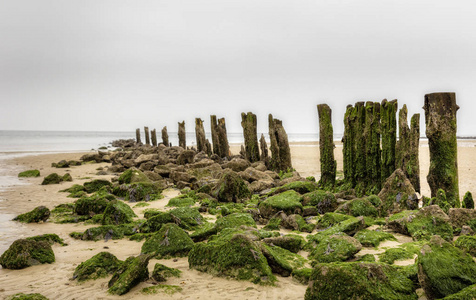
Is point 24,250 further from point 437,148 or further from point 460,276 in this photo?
point 437,148

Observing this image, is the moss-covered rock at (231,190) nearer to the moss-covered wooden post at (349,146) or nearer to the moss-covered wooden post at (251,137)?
the moss-covered wooden post at (349,146)

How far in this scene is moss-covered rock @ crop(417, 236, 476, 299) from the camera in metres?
3.85

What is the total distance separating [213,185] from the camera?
12445 mm

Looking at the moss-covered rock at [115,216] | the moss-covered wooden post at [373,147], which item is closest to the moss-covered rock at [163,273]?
the moss-covered rock at [115,216]

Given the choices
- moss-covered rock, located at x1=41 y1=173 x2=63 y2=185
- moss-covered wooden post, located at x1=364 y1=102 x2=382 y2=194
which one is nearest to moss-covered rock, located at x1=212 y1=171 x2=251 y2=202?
moss-covered wooden post, located at x1=364 y1=102 x2=382 y2=194

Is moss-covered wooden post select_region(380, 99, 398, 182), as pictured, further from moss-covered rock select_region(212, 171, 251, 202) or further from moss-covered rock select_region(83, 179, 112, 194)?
moss-covered rock select_region(83, 179, 112, 194)

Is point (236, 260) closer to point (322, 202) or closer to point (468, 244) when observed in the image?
point (468, 244)

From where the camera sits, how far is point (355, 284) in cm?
373

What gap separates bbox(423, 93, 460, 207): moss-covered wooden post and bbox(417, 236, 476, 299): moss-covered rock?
14.9ft

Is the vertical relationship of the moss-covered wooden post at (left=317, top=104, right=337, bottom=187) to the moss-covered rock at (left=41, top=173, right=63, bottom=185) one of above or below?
above

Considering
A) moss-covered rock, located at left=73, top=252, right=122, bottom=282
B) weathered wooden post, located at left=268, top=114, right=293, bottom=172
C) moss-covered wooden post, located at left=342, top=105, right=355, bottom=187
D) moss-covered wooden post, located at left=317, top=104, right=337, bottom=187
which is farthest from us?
weathered wooden post, located at left=268, top=114, right=293, bottom=172

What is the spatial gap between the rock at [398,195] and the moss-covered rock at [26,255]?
25.6ft

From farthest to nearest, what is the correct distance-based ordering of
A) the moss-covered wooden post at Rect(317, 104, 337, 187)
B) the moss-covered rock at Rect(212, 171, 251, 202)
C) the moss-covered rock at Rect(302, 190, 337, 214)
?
the moss-covered wooden post at Rect(317, 104, 337, 187) → the moss-covered rock at Rect(212, 171, 251, 202) → the moss-covered rock at Rect(302, 190, 337, 214)

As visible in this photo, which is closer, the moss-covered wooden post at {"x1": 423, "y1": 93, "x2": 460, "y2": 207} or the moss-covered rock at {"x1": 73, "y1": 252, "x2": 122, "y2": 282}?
the moss-covered rock at {"x1": 73, "y1": 252, "x2": 122, "y2": 282}
